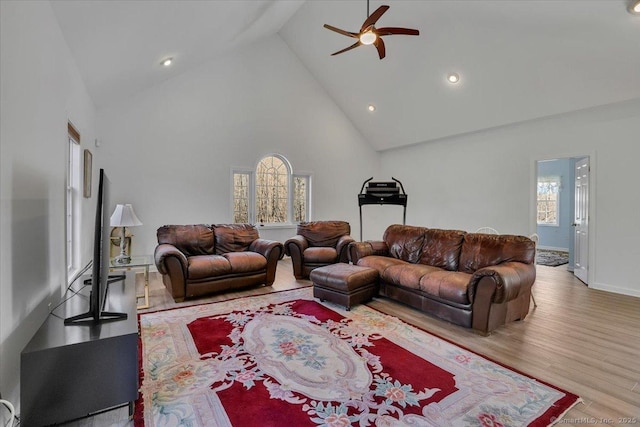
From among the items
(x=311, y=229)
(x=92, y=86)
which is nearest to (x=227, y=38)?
(x=92, y=86)

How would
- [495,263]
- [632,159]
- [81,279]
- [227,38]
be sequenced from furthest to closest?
[227,38]
[632,159]
[495,263]
[81,279]

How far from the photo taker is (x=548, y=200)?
923 cm

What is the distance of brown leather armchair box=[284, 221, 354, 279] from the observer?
17.2ft

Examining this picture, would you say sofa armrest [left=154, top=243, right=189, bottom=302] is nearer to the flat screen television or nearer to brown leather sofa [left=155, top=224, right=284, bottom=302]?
brown leather sofa [left=155, top=224, right=284, bottom=302]

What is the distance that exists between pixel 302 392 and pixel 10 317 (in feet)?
5.72

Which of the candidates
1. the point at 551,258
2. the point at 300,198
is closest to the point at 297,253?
the point at 300,198

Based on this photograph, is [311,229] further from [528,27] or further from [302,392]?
[528,27]

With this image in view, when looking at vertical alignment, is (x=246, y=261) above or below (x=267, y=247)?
below

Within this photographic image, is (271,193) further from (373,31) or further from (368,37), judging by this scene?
(373,31)

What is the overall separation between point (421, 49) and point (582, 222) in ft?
13.1

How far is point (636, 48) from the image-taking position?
151 inches

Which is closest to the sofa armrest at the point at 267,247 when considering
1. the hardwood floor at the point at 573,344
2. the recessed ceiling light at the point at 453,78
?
the hardwood floor at the point at 573,344

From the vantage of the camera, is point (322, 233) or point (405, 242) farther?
point (322, 233)

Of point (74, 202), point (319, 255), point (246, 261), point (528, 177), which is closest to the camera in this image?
point (74, 202)
